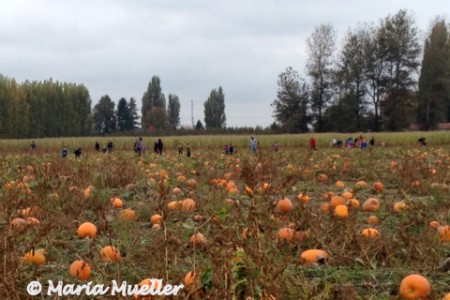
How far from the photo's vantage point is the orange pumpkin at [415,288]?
2439 millimetres

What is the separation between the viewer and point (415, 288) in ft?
8.05

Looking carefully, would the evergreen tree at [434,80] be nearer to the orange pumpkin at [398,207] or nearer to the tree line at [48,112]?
the tree line at [48,112]

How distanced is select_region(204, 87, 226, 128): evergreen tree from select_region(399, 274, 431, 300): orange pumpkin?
9914 cm

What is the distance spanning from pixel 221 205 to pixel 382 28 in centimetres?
5573

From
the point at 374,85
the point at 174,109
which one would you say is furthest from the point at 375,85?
the point at 174,109

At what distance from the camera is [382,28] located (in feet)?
183

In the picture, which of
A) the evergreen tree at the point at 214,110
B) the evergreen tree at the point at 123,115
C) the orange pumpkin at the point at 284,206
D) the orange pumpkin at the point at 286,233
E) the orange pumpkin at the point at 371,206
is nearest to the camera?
the orange pumpkin at the point at 286,233

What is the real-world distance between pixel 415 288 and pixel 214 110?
329ft

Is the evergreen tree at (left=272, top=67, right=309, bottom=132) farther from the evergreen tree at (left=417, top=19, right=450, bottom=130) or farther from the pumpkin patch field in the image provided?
the pumpkin patch field

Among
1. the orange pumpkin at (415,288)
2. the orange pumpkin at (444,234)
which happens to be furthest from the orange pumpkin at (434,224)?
the orange pumpkin at (415,288)

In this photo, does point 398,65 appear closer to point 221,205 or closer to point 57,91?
point 57,91

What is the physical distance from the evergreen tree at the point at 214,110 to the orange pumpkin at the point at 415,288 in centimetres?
9914

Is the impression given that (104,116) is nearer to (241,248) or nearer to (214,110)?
(214,110)

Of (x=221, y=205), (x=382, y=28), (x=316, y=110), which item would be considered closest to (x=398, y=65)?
(x=382, y=28)
